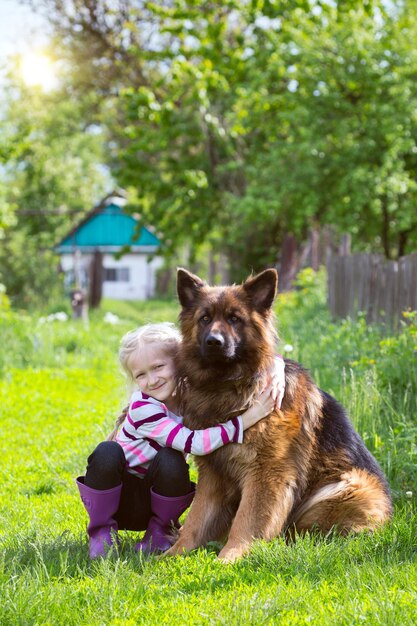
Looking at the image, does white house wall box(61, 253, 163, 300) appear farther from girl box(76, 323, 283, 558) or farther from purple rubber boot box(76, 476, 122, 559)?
purple rubber boot box(76, 476, 122, 559)

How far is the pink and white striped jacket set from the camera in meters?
Answer: 3.82

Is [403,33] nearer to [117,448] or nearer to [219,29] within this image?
[219,29]

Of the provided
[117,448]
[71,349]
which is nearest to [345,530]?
[117,448]

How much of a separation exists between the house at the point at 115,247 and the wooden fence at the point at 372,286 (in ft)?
72.0

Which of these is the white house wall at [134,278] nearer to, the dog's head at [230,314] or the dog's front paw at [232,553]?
the dog's head at [230,314]

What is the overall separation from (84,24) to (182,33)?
7.91 m

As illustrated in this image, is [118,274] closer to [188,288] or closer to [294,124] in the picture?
[294,124]

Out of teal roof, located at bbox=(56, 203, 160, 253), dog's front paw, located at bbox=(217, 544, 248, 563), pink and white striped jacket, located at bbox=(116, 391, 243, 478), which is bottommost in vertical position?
dog's front paw, located at bbox=(217, 544, 248, 563)

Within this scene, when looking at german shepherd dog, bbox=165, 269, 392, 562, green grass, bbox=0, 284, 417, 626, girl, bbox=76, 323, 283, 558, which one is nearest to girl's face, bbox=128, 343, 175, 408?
girl, bbox=76, 323, 283, 558

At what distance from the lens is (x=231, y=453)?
386 cm

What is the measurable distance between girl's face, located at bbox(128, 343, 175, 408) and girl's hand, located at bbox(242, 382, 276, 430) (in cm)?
54

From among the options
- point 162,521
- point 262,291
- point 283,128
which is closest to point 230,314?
point 262,291

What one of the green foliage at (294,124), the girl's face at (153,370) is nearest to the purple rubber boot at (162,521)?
the girl's face at (153,370)

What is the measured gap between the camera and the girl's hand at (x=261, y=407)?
12.7ft
